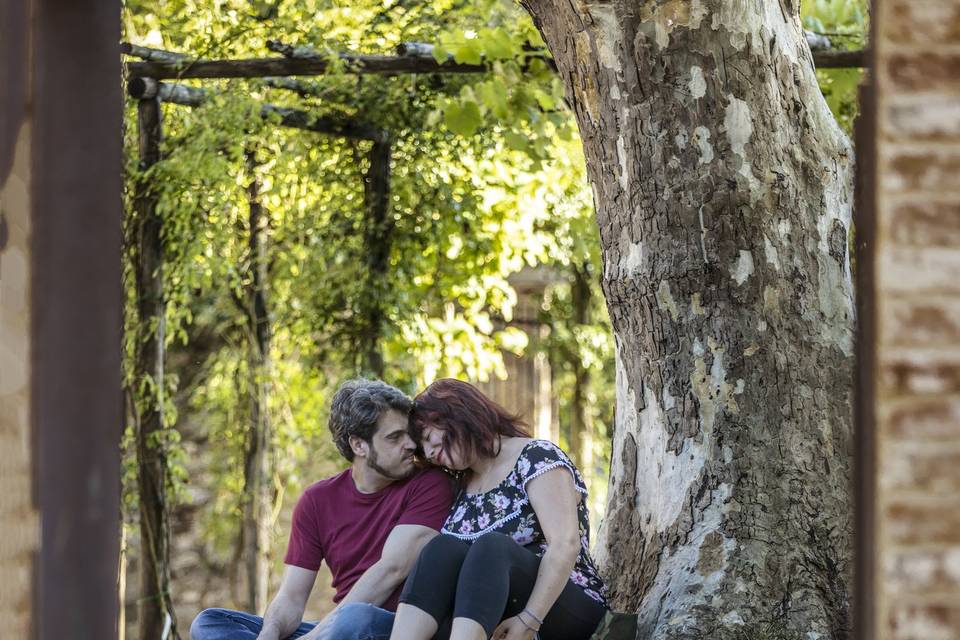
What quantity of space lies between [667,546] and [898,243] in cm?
218

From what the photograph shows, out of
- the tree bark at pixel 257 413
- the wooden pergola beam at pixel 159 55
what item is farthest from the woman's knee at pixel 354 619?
the tree bark at pixel 257 413

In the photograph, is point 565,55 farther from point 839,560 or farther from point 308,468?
point 308,468

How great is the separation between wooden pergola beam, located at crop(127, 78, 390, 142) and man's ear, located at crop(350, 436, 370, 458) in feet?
8.18

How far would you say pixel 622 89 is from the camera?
3961 mm

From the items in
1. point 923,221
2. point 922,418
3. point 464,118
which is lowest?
point 922,418

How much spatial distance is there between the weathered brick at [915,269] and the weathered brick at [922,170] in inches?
3.5

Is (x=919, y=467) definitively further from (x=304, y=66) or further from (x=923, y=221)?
(x=304, y=66)

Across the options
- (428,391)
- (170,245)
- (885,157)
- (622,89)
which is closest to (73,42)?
(885,157)

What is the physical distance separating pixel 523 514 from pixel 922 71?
2.15 m

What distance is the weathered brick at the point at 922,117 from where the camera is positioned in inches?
72.6

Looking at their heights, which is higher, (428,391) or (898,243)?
(898,243)

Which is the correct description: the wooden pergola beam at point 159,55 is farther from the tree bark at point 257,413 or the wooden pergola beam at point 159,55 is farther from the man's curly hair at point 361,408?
the man's curly hair at point 361,408

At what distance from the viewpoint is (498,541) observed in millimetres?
3488

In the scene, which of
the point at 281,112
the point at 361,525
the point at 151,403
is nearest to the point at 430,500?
the point at 361,525
